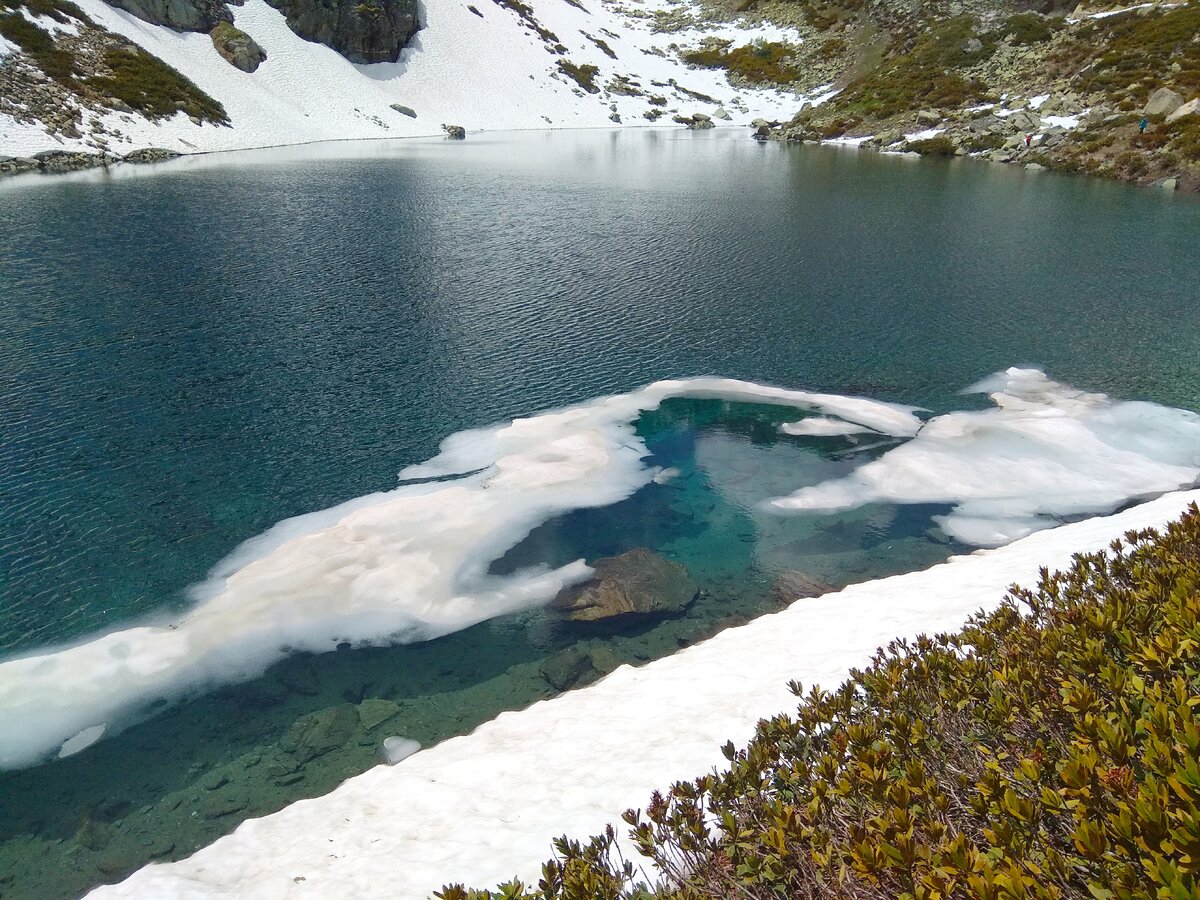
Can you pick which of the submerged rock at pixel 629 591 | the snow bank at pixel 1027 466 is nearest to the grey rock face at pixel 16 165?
the submerged rock at pixel 629 591

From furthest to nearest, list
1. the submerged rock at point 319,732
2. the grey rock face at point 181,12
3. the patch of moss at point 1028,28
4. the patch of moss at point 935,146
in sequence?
the patch of moss at point 1028,28 < the grey rock face at point 181,12 < the patch of moss at point 935,146 < the submerged rock at point 319,732

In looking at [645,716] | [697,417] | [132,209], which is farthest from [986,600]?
[132,209]

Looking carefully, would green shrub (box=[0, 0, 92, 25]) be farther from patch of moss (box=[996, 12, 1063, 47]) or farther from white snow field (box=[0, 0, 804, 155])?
patch of moss (box=[996, 12, 1063, 47])

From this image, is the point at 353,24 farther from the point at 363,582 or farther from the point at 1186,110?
the point at 363,582

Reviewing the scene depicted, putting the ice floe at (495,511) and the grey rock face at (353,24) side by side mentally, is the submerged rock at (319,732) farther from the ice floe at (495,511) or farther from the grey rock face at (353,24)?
the grey rock face at (353,24)

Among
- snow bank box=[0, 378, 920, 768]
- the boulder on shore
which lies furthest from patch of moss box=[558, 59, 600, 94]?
snow bank box=[0, 378, 920, 768]

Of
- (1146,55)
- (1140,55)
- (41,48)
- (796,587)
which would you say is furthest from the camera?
(1140,55)

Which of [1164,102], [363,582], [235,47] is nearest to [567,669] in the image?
[363,582]
